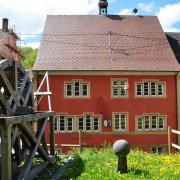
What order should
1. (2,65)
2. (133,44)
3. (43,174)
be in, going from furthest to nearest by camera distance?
(133,44) → (43,174) → (2,65)

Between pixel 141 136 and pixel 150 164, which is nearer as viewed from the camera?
pixel 150 164

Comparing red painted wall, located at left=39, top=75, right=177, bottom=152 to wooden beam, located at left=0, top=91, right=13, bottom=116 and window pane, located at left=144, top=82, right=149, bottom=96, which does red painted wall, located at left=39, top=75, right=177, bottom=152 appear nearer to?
window pane, located at left=144, top=82, right=149, bottom=96

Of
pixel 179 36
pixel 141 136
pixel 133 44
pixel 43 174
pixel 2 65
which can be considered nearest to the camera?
pixel 2 65

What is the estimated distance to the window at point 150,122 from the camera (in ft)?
103

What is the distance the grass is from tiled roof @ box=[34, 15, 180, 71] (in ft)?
56.1

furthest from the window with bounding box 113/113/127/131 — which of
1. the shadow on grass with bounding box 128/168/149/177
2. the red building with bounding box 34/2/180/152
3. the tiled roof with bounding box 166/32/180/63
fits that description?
the shadow on grass with bounding box 128/168/149/177

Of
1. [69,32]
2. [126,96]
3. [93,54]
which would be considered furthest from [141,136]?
[69,32]

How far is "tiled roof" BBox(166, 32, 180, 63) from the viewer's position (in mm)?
35562

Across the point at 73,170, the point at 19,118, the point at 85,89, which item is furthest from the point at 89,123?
the point at 19,118

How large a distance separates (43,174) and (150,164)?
319 centimetres

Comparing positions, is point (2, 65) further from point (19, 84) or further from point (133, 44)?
point (133, 44)

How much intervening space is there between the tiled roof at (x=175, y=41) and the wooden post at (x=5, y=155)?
88.6 feet

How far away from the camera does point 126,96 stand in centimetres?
3166

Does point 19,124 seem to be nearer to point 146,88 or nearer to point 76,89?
point 76,89
